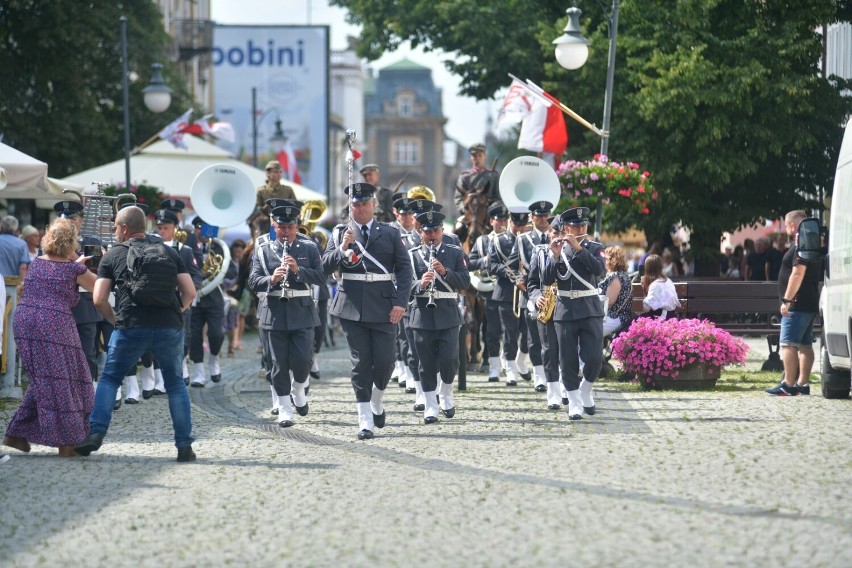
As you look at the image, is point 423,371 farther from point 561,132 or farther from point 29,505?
point 561,132

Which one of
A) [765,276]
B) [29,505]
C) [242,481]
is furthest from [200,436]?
[765,276]

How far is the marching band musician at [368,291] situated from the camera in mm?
12734

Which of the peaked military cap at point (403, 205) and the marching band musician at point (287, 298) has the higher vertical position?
the peaked military cap at point (403, 205)

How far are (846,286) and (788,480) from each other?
4.53 metres

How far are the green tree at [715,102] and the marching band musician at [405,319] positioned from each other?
42.8 ft

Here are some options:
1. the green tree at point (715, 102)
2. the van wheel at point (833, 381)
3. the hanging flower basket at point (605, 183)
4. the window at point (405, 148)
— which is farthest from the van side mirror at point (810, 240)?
the window at point (405, 148)

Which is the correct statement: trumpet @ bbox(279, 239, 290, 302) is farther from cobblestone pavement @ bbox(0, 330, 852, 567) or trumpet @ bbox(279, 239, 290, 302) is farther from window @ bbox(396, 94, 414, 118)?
window @ bbox(396, 94, 414, 118)

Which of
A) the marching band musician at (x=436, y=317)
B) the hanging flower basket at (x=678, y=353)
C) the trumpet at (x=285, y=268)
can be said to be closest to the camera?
the trumpet at (x=285, y=268)

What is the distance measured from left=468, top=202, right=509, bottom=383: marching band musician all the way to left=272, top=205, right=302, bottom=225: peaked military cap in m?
4.33

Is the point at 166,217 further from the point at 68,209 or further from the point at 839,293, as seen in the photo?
the point at 839,293

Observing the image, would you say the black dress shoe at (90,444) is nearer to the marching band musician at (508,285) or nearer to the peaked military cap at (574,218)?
the peaked military cap at (574,218)

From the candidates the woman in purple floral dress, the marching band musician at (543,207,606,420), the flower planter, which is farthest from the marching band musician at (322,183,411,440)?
the flower planter

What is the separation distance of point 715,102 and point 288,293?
57.4 feet

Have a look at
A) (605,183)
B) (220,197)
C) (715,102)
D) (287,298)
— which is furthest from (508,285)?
(715,102)
